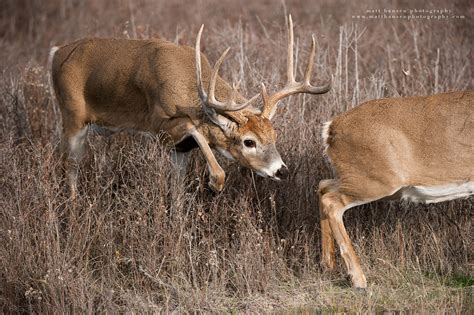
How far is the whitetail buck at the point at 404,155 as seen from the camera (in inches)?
240

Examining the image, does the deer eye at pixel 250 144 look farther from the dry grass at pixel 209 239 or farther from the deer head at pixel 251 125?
the dry grass at pixel 209 239

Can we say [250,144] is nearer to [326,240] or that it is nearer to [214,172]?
[214,172]

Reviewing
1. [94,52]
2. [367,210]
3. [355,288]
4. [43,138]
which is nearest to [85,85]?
[94,52]

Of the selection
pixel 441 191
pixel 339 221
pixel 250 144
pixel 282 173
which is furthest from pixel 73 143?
pixel 441 191

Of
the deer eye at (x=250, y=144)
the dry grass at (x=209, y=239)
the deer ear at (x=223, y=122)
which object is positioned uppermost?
the deer ear at (x=223, y=122)

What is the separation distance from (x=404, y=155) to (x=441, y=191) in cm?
40

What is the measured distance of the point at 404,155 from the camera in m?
6.10

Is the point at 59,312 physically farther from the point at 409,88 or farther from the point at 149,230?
the point at 409,88

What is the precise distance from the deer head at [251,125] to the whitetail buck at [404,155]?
2.60 ft

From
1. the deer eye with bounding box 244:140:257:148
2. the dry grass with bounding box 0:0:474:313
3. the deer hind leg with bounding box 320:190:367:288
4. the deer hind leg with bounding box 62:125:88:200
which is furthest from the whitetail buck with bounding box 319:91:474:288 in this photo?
the deer hind leg with bounding box 62:125:88:200

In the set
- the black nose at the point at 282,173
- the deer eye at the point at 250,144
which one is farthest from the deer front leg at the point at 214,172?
the black nose at the point at 282,173

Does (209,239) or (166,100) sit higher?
(166,100)

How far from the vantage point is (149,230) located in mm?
6496

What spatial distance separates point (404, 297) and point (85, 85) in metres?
3.98
